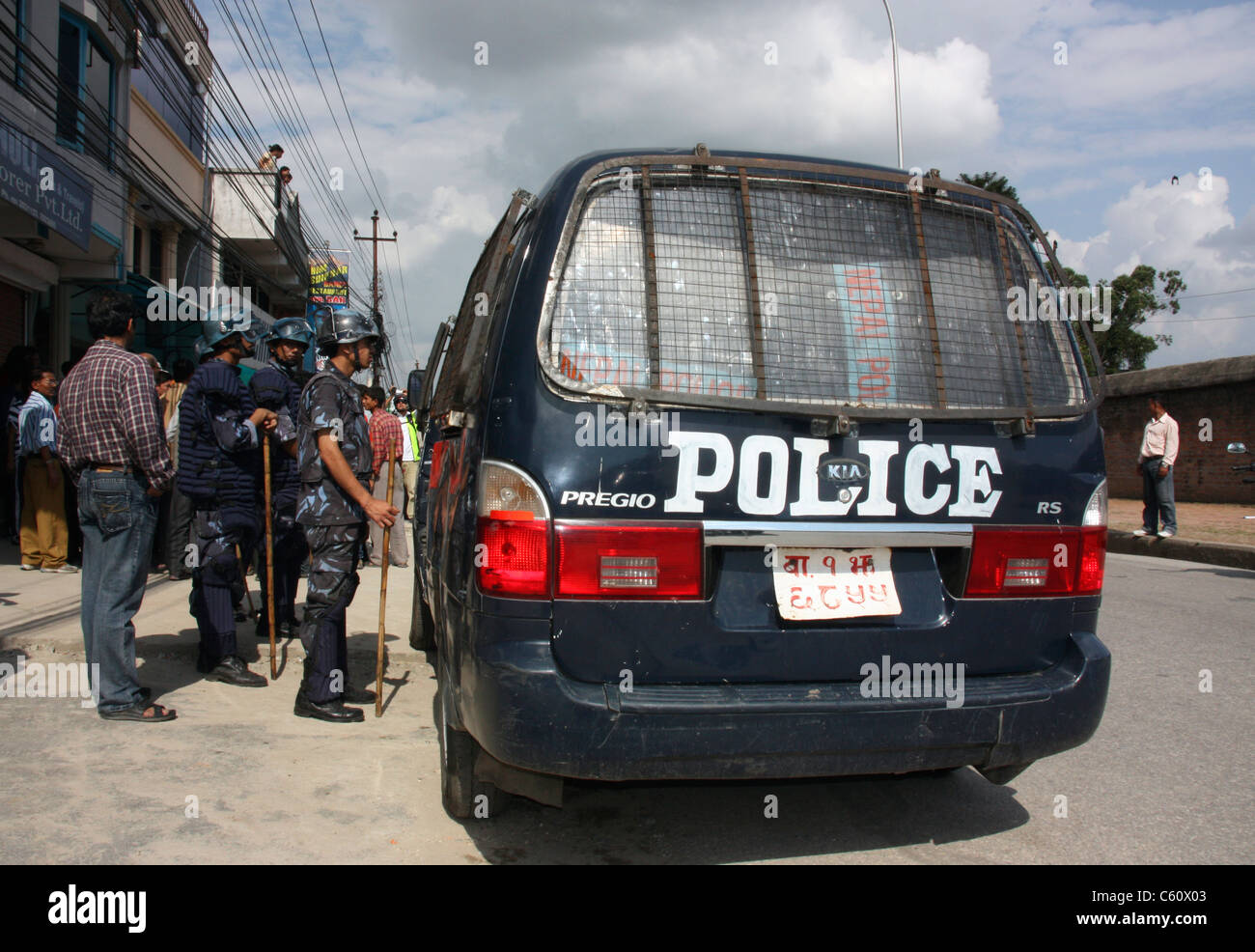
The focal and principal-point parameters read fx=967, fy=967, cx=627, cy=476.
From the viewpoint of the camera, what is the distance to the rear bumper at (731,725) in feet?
8.20

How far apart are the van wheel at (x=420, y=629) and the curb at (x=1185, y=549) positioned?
29.5 ft

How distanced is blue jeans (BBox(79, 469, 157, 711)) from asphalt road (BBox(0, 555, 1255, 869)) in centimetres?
26

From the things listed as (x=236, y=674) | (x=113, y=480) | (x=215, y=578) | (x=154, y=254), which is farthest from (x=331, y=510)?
(x=154, y=254)

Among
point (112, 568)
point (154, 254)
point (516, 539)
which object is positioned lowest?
point (112, 568)

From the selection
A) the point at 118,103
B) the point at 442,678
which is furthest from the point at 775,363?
the point at 118,103

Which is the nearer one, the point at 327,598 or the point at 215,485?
the point at 327,598

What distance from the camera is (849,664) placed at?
2.69 metres

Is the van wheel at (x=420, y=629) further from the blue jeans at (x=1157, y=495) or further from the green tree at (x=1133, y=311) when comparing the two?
the green tree at (x=1133, y=311)

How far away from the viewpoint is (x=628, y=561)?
2.54 m

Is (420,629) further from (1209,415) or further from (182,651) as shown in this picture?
(1209,415)

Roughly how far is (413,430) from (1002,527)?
10359mm

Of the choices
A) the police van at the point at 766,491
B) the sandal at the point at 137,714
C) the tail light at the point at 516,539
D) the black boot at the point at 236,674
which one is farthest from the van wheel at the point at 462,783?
the black boot at the point at 236,674

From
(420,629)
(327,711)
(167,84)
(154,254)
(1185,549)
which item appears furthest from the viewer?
(154,254)

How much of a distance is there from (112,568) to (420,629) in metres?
2.11
